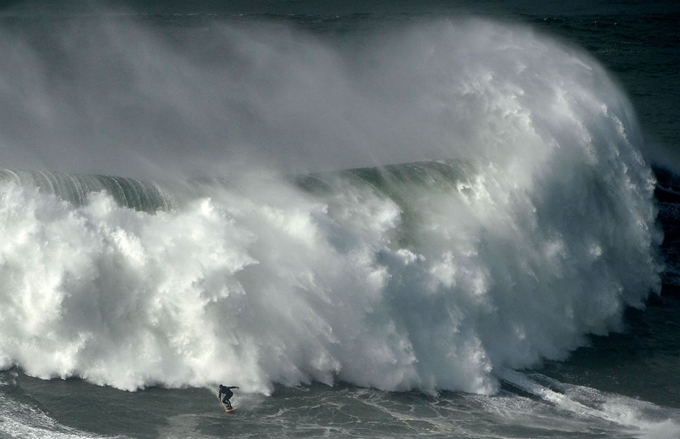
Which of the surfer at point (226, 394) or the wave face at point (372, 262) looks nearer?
the surfer at point (226, 394)

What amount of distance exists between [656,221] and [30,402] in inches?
665

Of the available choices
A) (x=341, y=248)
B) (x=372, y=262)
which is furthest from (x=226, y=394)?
(x=372, y=262)

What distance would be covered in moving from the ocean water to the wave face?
5 cm

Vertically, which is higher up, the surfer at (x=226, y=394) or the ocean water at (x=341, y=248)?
the ocean water at (x=341, y=248)

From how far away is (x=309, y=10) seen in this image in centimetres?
4756

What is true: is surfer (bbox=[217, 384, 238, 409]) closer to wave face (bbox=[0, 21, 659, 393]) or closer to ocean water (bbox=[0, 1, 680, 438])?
ocean water (bbox=[0, 1, 680, 438])

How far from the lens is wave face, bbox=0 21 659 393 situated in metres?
16.5

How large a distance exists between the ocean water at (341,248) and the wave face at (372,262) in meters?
0.05

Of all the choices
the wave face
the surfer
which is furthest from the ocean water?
the surfer

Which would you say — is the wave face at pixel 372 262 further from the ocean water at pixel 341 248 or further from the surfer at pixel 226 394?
the surfer at pixel 226 394

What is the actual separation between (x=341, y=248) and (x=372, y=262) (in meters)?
0.67

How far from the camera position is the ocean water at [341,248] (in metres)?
16.2

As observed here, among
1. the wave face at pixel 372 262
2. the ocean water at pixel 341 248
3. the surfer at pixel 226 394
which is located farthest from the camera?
the wave face at pixel 372 262

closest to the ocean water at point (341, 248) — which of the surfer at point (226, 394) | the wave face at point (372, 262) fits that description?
the wave face at point (372, 262)
